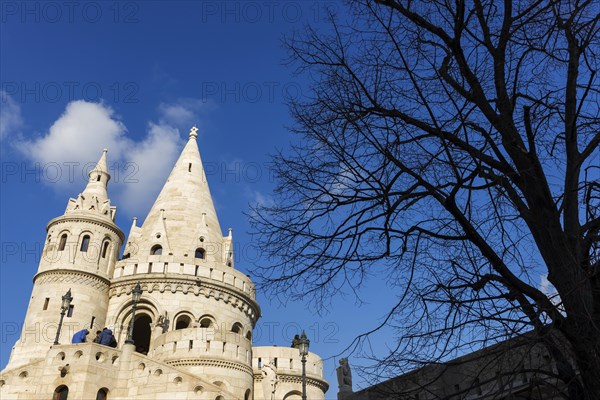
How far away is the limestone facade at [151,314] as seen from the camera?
19.7 meters

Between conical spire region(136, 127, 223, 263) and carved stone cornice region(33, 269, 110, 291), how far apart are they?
2751 millimetres

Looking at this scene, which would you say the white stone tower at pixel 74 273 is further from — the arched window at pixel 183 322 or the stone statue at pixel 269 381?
the stone statue at pixel 269 381

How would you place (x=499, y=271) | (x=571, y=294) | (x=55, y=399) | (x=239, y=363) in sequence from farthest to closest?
(x=239, y=363)
(x=55, y=399)
(x=499, y=271)
(x=571, y=294)

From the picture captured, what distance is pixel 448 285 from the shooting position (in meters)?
5.54

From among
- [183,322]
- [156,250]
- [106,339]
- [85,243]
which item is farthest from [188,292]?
[106,339]

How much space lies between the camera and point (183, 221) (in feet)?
103

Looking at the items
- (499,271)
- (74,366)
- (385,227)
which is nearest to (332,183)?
(385,227)

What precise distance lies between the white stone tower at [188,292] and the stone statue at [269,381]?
189 cm

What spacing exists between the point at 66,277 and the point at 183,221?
7.14 metres

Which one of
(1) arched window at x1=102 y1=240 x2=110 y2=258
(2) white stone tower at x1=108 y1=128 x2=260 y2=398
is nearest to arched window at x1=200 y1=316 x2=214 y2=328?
(2) white stone tower at x1=108 y1=128 x2=260 y2=398

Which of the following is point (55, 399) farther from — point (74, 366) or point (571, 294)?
point (571, 294)

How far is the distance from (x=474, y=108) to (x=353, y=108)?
1.39 meters

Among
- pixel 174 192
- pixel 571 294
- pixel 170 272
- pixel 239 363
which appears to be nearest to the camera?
pixel 571 294

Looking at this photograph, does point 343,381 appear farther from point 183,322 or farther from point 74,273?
point 74,273
